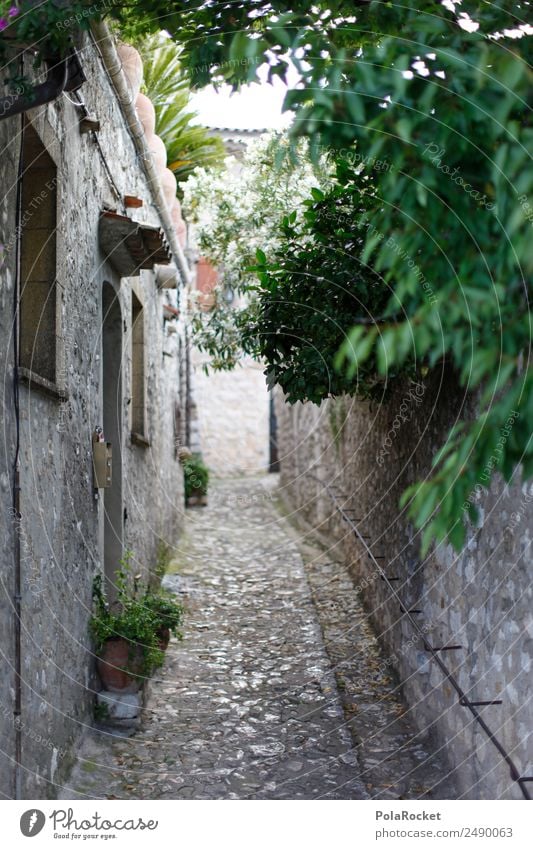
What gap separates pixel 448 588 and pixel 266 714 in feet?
4.94

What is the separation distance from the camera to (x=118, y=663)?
530 centimetres

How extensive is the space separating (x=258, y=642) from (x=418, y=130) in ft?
16.7

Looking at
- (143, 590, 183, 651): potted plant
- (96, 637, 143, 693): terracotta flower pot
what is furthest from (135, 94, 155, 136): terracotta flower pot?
(96, 637, 143, 693): terracotta flower pot

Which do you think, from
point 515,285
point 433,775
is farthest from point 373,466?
point 515,285

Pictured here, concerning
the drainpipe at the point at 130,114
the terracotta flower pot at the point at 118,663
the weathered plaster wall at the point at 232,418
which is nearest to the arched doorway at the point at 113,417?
the terracotta flower pot at the point at 118,663

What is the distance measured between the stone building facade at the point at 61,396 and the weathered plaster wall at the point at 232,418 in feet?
35.4

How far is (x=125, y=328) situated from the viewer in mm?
6777

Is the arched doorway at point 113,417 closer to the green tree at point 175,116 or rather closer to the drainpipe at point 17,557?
the green tree at point 175,116

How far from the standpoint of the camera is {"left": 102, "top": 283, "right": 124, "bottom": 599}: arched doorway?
253 inches

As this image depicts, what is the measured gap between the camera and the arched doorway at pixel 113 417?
6.42 m

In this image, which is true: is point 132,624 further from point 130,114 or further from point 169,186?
point 169,186
